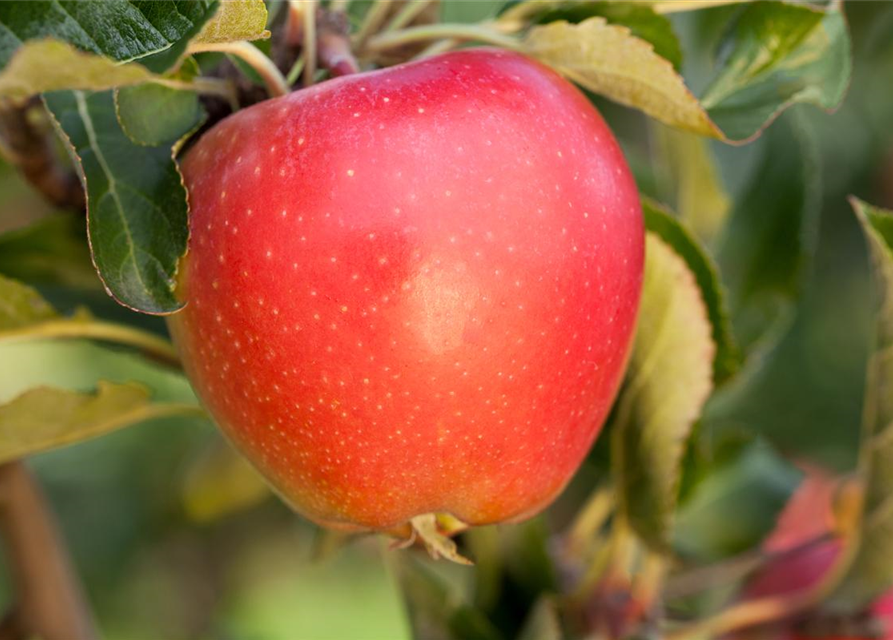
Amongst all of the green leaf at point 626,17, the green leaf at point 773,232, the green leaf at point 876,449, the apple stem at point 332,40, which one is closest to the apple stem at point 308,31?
the apple stem at point 332,40

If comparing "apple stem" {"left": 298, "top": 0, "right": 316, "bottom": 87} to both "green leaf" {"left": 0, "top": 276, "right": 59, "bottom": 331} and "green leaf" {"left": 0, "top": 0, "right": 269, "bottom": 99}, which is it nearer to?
"green leaf" {"left": 0, "top": 0, "right": 269, "bottom": 99}

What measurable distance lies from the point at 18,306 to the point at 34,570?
0.22 m

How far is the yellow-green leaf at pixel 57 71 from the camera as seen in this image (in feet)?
1.05

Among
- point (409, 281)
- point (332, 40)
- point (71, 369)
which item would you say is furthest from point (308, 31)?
point (71, 369)

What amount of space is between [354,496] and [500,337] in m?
0.09

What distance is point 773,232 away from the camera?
2.41 ft

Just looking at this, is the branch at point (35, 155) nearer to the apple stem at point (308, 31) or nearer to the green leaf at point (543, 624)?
the apple stem at point (308, 31)

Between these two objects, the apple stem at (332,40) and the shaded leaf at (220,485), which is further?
the shaded leaf at (220,485)

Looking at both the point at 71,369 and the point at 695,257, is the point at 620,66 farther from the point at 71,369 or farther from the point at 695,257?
the point at 71,369

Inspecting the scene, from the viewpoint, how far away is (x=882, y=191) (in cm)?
Result: 121

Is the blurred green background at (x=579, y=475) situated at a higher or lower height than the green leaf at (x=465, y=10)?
lower

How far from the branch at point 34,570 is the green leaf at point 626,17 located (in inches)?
16.5

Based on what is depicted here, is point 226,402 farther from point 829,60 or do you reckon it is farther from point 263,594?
point 263,594

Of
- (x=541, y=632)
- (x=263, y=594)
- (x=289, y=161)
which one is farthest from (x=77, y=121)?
(x=263, y=594)
